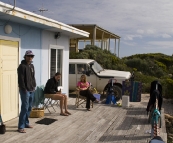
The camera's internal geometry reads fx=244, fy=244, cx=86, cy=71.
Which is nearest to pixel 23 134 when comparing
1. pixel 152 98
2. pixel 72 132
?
pixel 72 132

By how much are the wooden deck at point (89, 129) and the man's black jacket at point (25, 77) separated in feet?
3.48

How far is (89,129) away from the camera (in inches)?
236

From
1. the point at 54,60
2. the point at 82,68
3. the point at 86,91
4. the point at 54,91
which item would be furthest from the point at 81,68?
the point at 54,91

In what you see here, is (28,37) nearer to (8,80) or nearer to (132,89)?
(8,80)

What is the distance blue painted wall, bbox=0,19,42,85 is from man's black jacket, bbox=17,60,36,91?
3.80ft

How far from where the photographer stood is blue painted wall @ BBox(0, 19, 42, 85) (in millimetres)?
6273

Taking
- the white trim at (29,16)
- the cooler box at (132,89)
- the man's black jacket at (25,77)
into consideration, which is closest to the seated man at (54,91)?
the white trim at (29,16)

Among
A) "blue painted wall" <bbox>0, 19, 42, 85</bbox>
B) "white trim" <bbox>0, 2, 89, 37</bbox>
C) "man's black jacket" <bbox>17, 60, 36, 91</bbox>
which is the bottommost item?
"man's black jacket" <bbox>17, 60, 36, 91</bbox>

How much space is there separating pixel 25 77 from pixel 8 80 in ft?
3.83

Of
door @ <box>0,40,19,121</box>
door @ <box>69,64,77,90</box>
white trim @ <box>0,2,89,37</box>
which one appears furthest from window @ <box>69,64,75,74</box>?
door @ <box>0,40,19,121</box>

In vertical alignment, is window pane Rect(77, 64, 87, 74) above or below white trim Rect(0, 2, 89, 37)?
below

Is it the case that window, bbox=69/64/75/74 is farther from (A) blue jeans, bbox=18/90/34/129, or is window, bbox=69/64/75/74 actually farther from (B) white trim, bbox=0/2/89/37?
(A) blue jeans, bbox=18/90/34/129

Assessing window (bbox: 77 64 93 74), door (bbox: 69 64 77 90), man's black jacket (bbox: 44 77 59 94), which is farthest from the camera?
door (bbox: 69 64 77 90)

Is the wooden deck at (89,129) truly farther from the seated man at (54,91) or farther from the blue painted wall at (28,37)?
the blue painted wall at (28,37)
